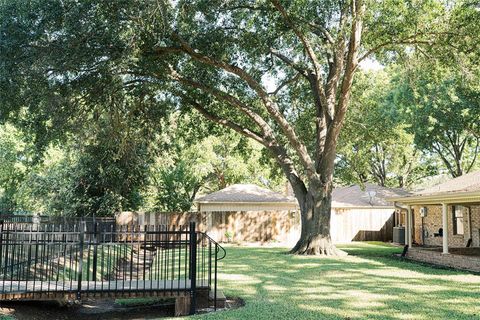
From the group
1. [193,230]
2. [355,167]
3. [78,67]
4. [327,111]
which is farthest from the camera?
[355,167]

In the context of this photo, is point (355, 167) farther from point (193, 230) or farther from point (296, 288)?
point (193, 230)

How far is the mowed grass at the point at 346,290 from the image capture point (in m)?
7.39

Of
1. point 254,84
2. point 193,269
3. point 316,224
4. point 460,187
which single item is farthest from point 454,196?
point 193,269

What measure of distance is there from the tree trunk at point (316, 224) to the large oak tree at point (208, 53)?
4 cm

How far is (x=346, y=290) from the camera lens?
31.3 feet

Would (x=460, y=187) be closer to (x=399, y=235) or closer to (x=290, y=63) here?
(x=290, y=63)

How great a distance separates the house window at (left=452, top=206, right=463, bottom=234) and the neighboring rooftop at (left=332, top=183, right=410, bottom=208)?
637cm


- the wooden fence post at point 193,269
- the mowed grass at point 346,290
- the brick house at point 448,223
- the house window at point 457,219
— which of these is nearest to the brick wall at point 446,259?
the brick house at point 448,223

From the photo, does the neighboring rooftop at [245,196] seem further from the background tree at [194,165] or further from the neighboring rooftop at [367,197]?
the neighboring rooftop at [367,197]

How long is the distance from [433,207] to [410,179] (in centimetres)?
1986

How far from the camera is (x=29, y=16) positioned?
11.4 metres

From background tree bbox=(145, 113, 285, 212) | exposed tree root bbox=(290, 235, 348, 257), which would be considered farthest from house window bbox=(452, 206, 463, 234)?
background tree bbox=(145, 113, 285, 212)

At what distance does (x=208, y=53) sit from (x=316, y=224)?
7.28 meters

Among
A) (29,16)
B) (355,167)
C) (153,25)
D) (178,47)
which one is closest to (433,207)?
(355,167)
